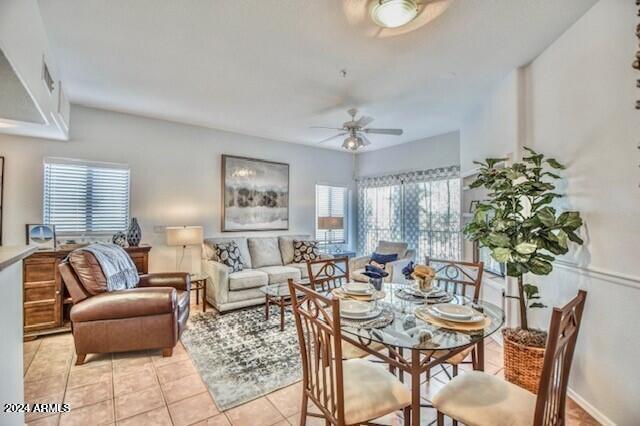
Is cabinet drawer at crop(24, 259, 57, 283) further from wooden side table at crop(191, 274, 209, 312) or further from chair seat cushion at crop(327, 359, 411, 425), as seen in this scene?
chair seat cushion at crop(327, 359, 411, 425)

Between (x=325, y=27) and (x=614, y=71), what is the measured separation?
6.31 feet

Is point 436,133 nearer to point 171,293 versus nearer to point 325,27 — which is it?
point 325,27

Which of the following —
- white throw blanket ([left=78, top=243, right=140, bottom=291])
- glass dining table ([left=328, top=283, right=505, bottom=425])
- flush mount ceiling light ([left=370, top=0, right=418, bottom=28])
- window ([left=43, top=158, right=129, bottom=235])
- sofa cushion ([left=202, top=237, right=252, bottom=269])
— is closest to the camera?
glass dining table ([left=328, top=283, right=505, bottom=425])

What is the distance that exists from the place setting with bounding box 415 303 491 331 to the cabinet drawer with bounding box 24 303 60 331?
152 inches

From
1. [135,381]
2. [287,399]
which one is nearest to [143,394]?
[135,381]

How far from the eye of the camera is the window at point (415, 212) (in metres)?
4.93

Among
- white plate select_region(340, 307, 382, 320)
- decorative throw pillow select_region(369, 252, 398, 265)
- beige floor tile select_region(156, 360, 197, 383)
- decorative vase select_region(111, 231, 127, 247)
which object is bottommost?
beige floor tile select_region(156, 360, 197, 383)

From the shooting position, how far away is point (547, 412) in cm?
125

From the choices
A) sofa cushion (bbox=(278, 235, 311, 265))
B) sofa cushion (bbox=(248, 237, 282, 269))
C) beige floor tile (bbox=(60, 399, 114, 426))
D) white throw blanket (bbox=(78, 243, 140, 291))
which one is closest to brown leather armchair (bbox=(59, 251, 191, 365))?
white throw blanket (bbox=(78, 243, 140, 291))

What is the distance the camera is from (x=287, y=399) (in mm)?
2182

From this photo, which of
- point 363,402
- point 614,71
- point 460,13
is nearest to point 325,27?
point 460,13

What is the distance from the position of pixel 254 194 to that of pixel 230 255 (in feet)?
4.20

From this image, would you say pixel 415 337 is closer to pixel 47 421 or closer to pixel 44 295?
pixel 47 421

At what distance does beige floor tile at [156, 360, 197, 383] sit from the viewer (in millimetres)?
2473
